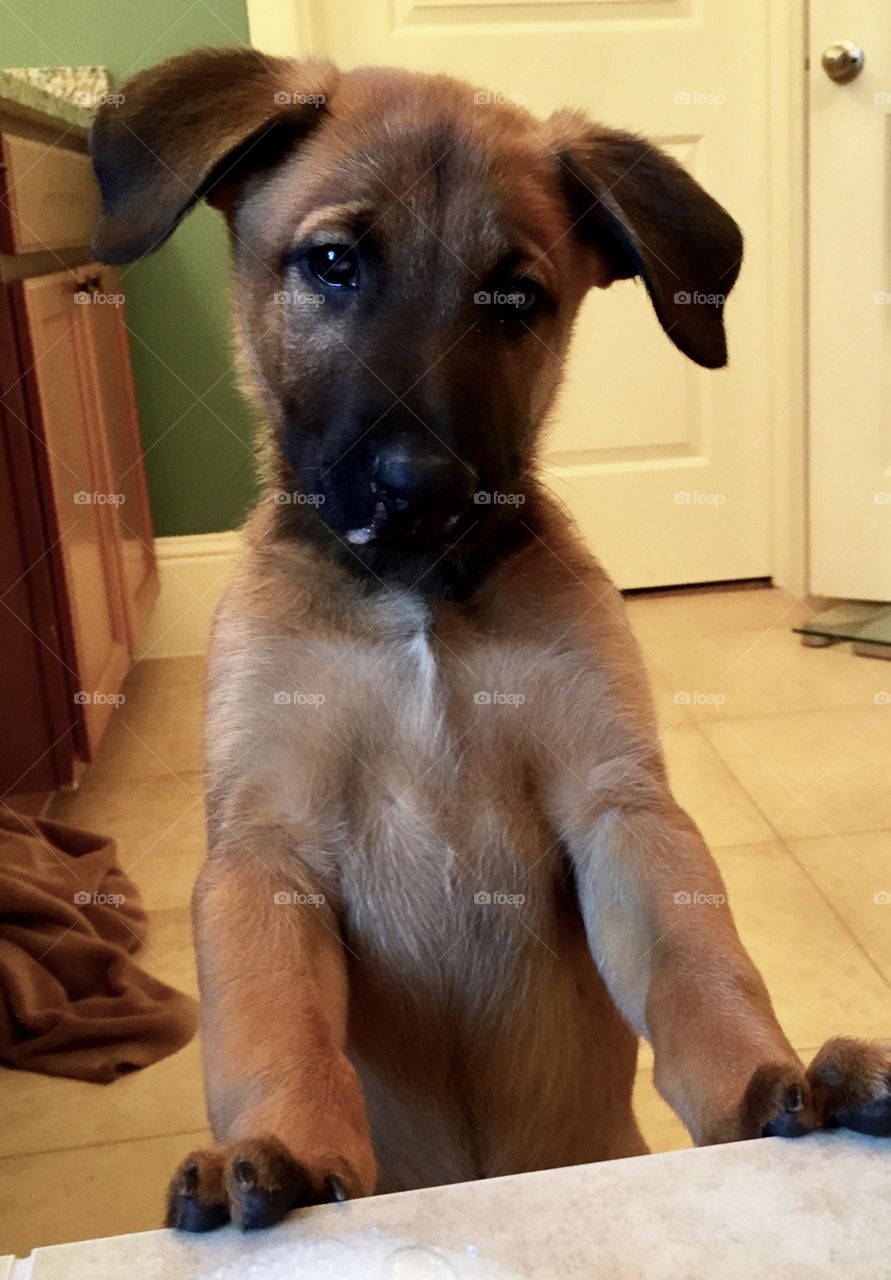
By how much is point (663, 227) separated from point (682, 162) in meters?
2.88

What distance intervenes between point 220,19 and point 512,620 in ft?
10.9

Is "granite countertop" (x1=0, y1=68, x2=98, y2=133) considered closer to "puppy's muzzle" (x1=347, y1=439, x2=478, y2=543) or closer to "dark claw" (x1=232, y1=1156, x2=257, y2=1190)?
"puppy's muzzle" (x1=347, y1=439, x2=478, y2=543)

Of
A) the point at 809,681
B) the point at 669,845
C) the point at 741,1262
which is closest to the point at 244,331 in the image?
the point at 669,845

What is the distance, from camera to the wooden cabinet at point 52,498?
2887 millimetres

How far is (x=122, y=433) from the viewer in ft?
13.1

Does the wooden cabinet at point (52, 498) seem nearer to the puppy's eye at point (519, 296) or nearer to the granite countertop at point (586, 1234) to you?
the puppy's eye at point (519, 296)

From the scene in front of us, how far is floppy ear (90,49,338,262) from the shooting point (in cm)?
153

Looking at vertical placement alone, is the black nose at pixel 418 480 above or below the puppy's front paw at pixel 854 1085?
above
